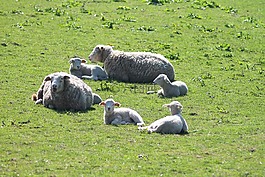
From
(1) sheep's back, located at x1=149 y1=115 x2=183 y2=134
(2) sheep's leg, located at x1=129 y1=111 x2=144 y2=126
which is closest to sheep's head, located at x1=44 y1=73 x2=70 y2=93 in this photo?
(2) sheep's leg, located at x1=129 y1=111 x2=144 y2=126

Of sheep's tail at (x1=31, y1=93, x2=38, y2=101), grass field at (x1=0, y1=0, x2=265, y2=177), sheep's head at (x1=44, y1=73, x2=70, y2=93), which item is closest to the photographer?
grass field at (x1=0, y1=0, x2=265, y2=177)

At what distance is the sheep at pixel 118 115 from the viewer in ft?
46.9

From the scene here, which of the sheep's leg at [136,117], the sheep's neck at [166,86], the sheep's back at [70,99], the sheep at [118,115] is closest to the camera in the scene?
the sheep at [118,115]

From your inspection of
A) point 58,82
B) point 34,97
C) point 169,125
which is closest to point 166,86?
point 58,82

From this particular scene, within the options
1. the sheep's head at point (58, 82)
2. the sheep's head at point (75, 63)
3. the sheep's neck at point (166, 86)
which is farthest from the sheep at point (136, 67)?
the sheep's head at point (58, 82)

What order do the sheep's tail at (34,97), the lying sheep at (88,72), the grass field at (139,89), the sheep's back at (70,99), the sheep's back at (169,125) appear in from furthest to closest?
the lying sheep at (88,72)
the sheep's tail at (34,97)
the sheep's back at (70,99)
the sheep's back at (169,125)
the grass field at (139,89)

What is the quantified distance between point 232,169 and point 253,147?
1564 millimetres

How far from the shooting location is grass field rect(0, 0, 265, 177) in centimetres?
1180

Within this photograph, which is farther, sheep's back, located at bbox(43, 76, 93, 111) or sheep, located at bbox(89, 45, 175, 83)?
sheep, located at bbox(89, 45, 175, 83)

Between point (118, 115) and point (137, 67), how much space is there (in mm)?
5096

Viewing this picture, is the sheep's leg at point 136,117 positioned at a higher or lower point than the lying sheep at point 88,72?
higher

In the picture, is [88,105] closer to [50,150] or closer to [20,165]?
[50,150]

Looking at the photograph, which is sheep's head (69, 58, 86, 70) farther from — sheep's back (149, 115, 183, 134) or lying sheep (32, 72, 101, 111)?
sheep's back (149, 115, 183, 134)

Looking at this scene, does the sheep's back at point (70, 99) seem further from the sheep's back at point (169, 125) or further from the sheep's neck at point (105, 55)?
the sheep's neck at point (105, 55)
